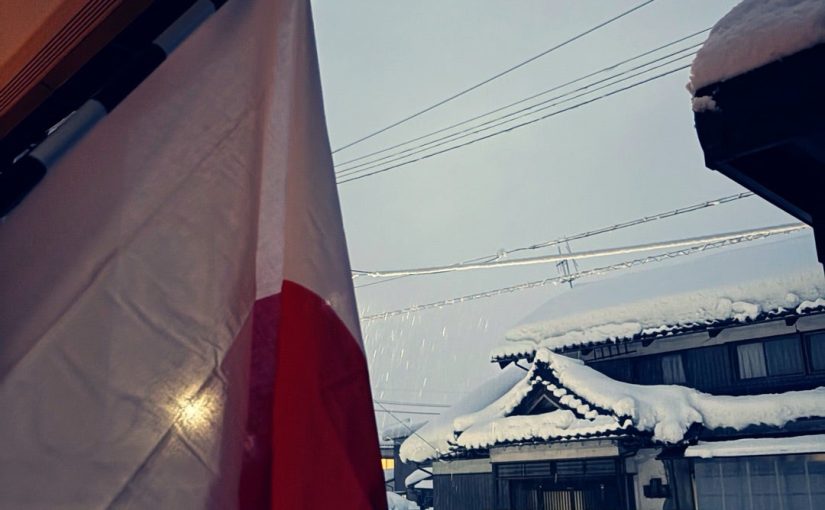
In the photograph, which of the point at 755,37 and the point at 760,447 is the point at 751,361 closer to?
the point at 760,447

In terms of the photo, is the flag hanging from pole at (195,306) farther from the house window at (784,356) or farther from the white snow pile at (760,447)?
the house window at (784,356)

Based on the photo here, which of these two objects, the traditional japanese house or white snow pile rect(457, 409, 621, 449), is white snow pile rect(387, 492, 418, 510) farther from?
white snow pile rect(457, 409, 621, 449)

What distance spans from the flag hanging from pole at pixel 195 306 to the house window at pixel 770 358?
487 inches

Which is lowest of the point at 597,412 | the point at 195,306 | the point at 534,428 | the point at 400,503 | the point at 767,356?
the point at 400,503

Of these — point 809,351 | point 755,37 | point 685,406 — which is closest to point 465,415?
point 685,406

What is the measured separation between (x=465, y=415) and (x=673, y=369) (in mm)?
4712

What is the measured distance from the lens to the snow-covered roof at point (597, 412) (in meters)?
11.2

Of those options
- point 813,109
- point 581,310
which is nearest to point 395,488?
point 581,310

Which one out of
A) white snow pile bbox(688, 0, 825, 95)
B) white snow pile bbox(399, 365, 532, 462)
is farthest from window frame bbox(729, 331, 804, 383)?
white snow pile bbox(688, 0, 825, 95)

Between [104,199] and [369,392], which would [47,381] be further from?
[369,392]

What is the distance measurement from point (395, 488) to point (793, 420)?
17.2 meters

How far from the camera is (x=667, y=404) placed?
463 inches

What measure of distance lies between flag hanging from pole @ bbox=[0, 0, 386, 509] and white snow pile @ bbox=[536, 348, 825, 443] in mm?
11357

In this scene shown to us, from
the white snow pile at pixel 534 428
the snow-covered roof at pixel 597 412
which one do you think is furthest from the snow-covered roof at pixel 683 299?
the white snow pile at pixel 534 428
